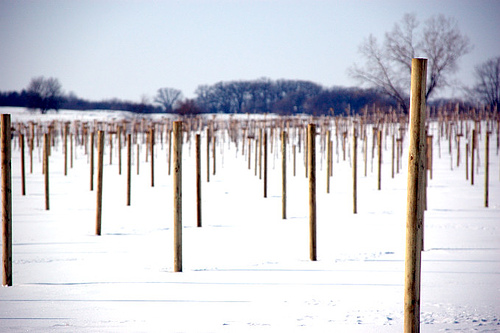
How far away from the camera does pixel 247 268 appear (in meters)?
4.66

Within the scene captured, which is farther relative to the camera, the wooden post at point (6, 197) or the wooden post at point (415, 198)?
the wooden post at point (6, 197)

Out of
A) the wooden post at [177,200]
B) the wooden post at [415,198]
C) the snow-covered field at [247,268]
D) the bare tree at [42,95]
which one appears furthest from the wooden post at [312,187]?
the bare tree at [42,95]

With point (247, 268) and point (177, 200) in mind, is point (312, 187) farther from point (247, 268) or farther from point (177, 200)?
point (177, 200)

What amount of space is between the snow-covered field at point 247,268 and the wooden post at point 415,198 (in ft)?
2.03

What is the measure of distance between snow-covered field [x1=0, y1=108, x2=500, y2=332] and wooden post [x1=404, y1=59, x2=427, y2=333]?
0.62m

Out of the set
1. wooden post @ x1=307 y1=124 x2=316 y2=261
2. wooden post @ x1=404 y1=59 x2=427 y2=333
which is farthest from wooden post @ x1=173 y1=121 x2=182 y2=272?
wooden post @ x1=404 y1=59 x2=427 y2=333

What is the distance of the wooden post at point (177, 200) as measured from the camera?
172 inches

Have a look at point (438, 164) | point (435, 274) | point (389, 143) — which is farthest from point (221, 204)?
point (389, 143)

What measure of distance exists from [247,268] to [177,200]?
99 cm

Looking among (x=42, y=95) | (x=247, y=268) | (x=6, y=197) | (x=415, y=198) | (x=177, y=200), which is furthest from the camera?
(x=42, y=95)

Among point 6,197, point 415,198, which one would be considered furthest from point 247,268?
point 415,198

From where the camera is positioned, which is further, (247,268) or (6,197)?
(247,268)

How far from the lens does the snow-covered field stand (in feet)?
10.4

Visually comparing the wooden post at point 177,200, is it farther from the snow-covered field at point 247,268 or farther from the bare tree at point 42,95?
the bare tree at point 42,95
